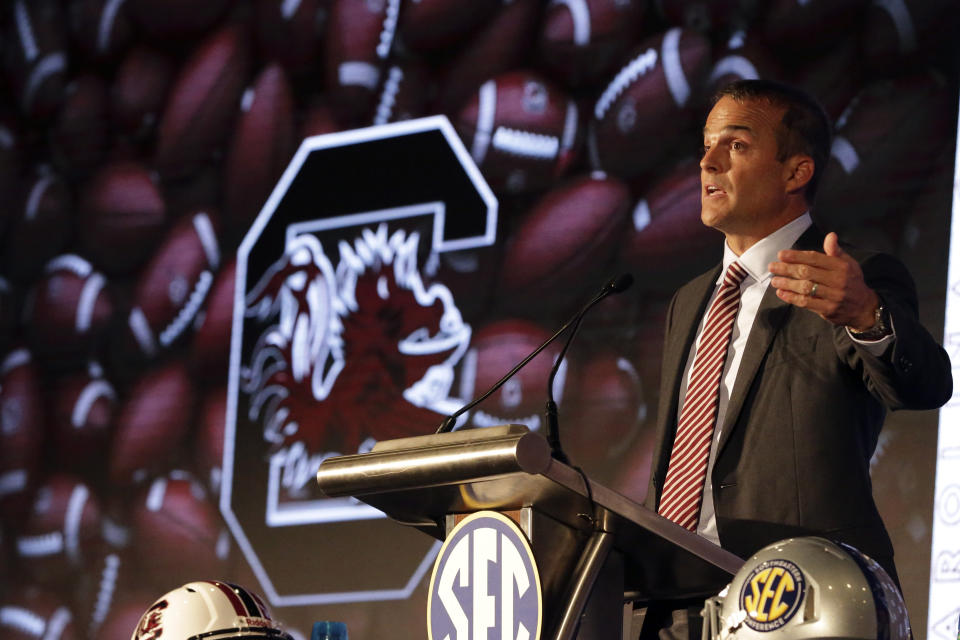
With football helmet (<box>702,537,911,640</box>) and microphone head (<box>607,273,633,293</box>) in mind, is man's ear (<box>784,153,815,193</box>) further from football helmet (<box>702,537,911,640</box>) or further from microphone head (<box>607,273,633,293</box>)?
football helmet (<box>702,537,911,640</box>)

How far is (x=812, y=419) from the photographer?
6.85 feet

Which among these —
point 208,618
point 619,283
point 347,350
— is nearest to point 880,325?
point 619,283

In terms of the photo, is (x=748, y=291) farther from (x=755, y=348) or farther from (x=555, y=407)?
(x=555, y=407)

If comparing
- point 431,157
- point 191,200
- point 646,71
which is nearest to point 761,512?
point 646,71

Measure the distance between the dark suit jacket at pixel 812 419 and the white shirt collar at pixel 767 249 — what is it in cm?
11

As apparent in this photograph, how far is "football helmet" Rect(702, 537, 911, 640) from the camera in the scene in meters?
1.60

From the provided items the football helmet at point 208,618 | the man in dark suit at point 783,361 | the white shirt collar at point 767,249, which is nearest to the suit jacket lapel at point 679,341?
the man in dark suit at point 783,361

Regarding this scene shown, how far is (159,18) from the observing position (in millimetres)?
4664

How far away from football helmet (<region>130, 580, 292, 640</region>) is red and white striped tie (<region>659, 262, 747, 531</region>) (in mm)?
859

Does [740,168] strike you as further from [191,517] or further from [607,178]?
[191,517]

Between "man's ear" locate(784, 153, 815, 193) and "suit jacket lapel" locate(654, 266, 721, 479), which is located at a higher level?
"man's ear" locate(784, 153, 815, 193)

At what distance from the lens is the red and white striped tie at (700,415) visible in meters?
2.15

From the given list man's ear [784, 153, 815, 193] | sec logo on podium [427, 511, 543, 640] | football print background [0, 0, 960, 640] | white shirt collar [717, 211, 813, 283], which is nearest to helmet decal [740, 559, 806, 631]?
sec logo on podium [427, 511, 543, 640]

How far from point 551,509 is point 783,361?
24.3 inches
